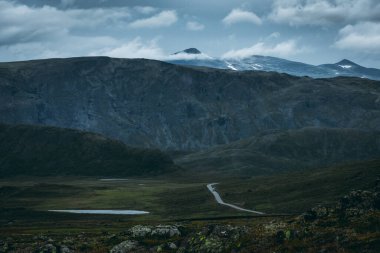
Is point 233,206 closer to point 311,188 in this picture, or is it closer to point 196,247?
point 311,188

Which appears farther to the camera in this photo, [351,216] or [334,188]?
[334,188]

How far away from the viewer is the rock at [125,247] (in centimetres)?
6550

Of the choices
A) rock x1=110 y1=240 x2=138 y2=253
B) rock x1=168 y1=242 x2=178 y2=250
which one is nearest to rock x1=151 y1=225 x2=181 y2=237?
rock x1=110 y1=240 x2=138 y2=253

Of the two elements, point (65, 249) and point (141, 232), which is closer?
point (65, 249)

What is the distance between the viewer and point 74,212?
187375 mm

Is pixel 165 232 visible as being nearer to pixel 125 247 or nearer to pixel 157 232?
pixel 157 232

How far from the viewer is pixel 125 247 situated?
66.1 meters

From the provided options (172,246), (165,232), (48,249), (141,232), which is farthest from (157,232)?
(48,249)

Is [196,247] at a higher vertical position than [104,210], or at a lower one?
higher

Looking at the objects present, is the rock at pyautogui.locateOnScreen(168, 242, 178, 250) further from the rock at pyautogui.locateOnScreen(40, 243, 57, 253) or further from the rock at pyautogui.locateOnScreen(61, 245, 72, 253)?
the rock at pyautogui.locateOnScreen(40, 243, 57, 253)

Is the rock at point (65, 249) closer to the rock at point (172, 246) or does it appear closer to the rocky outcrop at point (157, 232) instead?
the rocky outcrop at point (157, 232)

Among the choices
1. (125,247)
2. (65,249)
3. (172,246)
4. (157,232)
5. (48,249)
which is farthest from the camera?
(157,232)

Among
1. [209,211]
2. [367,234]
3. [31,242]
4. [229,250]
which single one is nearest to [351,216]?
[367,234]

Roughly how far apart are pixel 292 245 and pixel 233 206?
130 meters
